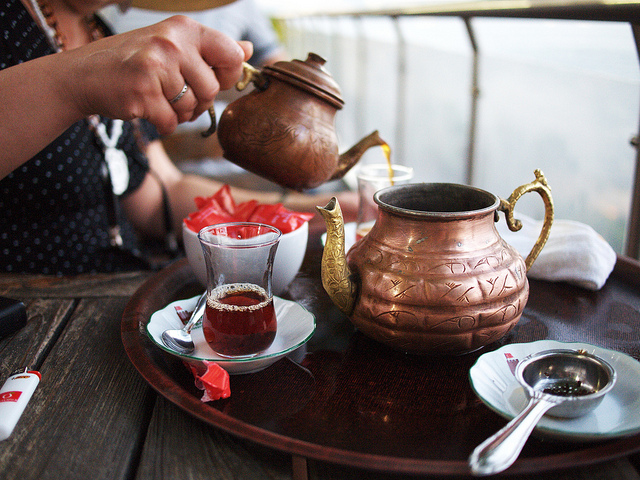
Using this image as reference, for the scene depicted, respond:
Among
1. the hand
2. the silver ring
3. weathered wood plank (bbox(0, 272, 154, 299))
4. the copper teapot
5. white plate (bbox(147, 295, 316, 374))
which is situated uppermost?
the hand

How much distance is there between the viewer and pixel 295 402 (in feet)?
2.01

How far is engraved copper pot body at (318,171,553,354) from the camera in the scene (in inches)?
25.0

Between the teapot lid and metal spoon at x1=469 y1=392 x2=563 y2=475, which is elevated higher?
the teapot lid

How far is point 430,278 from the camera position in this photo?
0.64 metres

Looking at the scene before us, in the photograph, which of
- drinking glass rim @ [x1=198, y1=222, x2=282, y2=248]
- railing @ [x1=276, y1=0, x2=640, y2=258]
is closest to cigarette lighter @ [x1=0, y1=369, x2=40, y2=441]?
drinking glass rim @ [x1=198, y1=222, x2=282, y2=248]

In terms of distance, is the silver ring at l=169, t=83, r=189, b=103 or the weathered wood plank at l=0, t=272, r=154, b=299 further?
the weathered wood plank at l=0, t=272, r=154, b=299

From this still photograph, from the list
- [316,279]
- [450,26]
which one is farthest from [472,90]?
[316,279]

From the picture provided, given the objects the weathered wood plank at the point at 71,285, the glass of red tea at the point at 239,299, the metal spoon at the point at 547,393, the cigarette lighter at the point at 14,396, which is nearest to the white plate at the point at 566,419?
the metal spoon at the point at 547,393

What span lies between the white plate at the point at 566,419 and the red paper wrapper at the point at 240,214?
0.41m

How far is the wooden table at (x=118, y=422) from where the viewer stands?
52cm

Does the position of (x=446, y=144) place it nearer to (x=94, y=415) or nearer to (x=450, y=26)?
(x=450, y=26)

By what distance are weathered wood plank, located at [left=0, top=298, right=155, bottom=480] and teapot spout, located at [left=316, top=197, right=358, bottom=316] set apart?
0.85ft

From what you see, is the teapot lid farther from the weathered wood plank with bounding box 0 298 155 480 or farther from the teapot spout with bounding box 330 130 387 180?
the weathered wood plank with bounding box 0 298 155 480

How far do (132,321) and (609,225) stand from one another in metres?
1.87
